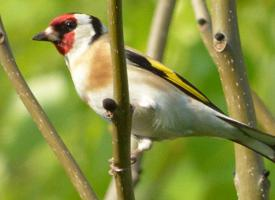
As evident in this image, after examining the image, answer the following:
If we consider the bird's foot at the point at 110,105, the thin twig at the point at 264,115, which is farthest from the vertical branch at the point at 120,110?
the thin twig at the point at 264,115

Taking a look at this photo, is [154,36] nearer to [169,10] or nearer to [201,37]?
[169,10]

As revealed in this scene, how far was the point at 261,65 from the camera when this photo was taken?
8.71 ft

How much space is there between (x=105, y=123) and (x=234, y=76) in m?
0.68

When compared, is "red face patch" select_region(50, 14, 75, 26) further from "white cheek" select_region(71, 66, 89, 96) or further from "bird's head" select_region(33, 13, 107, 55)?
"white cheek" select_region(71, 66, 89, 96)

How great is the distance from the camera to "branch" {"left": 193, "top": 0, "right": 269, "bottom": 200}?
2.22 meters

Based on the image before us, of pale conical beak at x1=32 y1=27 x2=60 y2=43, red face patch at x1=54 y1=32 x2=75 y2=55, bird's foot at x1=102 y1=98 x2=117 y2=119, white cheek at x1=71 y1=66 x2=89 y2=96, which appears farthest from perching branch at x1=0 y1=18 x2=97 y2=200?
red face patch at x1=54 y1=32 x2=75 y2=55

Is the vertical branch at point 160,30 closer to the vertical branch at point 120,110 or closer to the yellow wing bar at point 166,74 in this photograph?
the yellow wing bar at point 166,74

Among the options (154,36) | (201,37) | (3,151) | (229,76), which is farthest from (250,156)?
(3,151)

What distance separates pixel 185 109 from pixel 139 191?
72 centimetres

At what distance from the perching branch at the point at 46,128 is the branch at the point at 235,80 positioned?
43cm

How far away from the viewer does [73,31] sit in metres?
3.19

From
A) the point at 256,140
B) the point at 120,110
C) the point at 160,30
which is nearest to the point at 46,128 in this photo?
the point at 120,110

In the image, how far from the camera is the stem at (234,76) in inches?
87.4

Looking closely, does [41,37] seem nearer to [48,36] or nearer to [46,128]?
[48,36]
